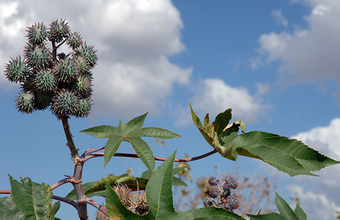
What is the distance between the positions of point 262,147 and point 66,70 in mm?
1067

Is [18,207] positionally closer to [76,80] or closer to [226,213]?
[226,213]

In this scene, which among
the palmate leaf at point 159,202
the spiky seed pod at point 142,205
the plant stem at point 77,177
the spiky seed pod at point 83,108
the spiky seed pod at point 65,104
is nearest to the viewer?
the palmate leaf at point 159,202

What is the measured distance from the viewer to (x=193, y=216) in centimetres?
93

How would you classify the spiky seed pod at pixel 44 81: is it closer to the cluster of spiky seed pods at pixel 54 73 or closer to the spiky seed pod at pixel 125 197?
the cluster of spiky seed pods at pixel 54 73

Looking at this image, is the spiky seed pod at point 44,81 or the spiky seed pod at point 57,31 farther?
the spiky seed pod at point 57,31

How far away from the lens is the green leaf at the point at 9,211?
0.96m

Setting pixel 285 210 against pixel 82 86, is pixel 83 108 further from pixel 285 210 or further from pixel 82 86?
pixel 285 210

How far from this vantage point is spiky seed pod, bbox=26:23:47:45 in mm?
1758

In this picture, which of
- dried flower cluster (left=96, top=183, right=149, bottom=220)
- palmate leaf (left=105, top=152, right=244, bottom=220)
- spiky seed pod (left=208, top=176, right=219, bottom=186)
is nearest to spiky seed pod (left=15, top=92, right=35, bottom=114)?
dried flower cluster (left=96, top=183, right=149, bottom=220)

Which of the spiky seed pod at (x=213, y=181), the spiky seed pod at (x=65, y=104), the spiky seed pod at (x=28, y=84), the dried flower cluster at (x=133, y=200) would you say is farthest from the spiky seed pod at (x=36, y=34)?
the spiky seed pod at (x=213, y=181)

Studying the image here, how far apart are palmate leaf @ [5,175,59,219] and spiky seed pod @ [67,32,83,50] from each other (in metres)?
1.05

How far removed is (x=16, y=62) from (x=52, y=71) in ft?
0.85

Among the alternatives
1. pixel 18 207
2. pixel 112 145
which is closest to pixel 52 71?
pixel 112 145

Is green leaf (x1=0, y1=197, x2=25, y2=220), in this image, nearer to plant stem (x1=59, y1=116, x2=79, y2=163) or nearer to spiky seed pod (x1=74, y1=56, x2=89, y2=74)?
plant stem (x1=59, y1=116, x2=79, y2=163)
